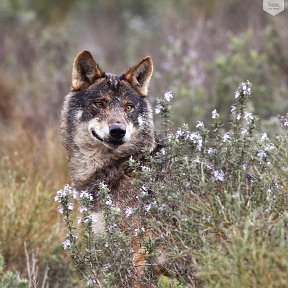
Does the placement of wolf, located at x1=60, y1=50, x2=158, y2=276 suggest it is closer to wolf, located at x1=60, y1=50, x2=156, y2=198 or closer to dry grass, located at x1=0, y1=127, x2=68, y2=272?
wolf, located at x1=60, y1=50, x2=156, y2=198

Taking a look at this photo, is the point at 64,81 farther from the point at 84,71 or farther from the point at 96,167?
the point at 96,167

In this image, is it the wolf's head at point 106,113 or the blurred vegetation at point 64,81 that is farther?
the blurred vegetation at point 64,81

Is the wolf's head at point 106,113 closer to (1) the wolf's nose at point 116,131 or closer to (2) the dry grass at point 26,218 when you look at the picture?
(1) the wolf's nose at point 116,131

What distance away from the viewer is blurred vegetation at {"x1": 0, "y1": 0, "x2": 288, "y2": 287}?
5.39m

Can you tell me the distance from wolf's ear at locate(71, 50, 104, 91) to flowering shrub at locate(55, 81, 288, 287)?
3.78ft

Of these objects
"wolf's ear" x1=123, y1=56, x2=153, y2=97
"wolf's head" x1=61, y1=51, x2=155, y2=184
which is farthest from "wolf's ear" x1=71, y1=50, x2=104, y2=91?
"wolf's ear" x1=123, y1=56, x2=153, y2=97

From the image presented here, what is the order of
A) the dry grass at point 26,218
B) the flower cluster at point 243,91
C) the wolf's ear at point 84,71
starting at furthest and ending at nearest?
→ 1. the dry grass at point 26,218
2. the wolf's ear at point 84,71
3. the flower cluster at point 243,91

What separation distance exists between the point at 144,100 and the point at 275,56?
15.3 feet

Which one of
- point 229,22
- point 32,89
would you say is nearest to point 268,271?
point 32,89

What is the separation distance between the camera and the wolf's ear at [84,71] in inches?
200

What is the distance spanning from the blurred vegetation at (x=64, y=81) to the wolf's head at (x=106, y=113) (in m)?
0.27

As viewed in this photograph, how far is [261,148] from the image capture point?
3.77 m

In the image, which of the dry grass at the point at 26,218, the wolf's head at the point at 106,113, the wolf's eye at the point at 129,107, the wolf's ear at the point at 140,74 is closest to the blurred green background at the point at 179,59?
the dry grass at the point at 26,218

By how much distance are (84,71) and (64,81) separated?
13.1ft
